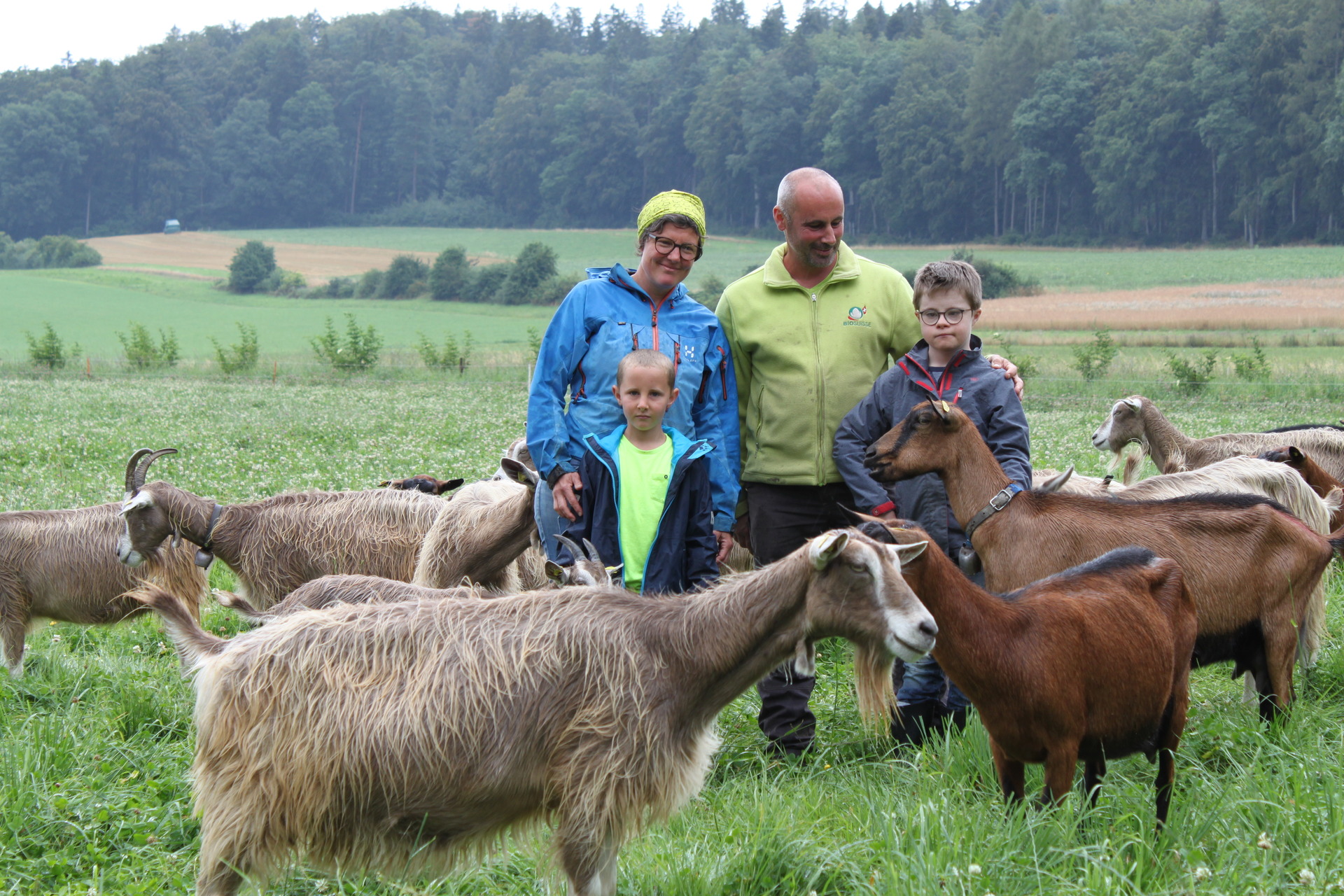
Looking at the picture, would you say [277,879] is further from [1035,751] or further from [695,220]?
[695,220]

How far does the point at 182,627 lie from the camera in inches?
142

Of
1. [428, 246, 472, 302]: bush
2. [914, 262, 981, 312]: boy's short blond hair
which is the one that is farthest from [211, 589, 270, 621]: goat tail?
[428, 246, 472, 302]: bush

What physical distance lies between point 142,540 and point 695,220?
15.6ft

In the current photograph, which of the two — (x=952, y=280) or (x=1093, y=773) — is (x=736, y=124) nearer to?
(x=952, y=280)

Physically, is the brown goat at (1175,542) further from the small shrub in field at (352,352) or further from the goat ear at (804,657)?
the small shrub in field at (352,352)

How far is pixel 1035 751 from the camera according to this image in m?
3.79

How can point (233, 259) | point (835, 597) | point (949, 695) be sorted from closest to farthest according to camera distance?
point (835, 597) → point (949, 695) → point (233, 259)

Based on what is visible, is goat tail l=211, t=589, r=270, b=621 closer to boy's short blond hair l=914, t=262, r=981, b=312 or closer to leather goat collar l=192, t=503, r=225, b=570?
leather goat collar l=192, t=503, r=225, b=570

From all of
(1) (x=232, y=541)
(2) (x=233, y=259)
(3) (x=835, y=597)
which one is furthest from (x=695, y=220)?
(2) (x=233, y=259)

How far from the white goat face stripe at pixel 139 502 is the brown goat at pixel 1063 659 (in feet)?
17.6

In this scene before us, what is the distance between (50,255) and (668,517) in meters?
89.4

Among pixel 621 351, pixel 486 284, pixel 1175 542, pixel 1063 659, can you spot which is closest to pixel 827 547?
pixel 1063 659

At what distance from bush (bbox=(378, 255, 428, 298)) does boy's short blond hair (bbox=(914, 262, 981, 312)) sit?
219 feet

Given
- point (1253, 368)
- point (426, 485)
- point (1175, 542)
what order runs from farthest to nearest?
point (1253, 368) → point (426, 485) → point (1175, 542)
